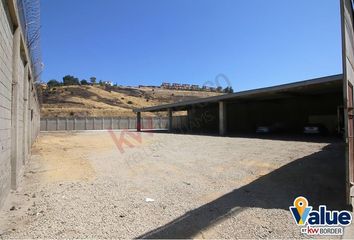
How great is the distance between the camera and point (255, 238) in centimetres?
485

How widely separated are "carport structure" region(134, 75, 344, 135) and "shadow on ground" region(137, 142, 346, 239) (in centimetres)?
1487

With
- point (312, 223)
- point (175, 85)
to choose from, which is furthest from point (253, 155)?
point (175, 85)

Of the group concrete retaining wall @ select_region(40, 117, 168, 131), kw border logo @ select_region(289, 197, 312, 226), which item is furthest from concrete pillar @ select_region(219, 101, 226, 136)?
concrete retaining wall @ select_region(40, 117, 168, 131)

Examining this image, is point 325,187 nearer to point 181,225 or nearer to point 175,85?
point 181,225

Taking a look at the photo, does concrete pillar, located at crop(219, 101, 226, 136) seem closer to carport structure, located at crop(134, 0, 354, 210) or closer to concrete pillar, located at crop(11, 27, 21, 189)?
carport structure, located at crop(134, 0, 354, 210)

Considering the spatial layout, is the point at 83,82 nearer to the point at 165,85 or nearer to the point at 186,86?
the point at 165,85

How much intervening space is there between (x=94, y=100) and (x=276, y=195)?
8852 centimetres

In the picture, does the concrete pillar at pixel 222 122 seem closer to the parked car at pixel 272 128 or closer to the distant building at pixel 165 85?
the parked car at pixel 272 128

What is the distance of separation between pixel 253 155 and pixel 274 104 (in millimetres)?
24843

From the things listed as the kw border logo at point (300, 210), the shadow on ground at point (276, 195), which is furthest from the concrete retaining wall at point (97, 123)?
the kw border logo at point (300, 210)

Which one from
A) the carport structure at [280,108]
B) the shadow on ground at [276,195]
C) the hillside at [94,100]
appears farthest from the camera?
the hillside at [94,100]

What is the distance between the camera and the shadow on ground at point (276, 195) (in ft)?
17.7

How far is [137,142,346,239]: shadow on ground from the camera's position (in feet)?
17.7

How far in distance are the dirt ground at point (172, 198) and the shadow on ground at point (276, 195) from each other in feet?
0.06
